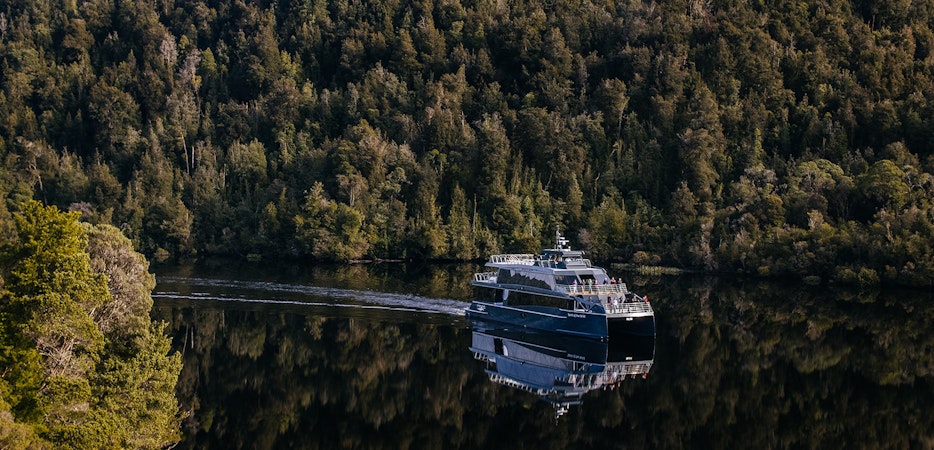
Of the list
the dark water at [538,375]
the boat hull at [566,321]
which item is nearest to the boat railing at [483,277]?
the boat hull at [566,321]

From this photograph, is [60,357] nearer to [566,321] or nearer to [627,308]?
[566,321]

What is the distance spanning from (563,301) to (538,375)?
11.6m

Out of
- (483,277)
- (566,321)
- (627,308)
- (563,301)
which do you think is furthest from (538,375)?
(483,277)

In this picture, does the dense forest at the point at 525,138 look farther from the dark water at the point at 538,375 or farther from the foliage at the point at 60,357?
the foliage at the point at 60,357

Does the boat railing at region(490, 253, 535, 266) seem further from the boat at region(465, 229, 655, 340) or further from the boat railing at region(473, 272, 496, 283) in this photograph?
the boat railing at region(473, 272, 496, 283)

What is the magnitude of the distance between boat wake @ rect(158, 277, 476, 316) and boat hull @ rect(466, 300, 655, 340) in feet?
22.4

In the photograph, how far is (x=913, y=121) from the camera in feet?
442

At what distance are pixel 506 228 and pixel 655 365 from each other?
78.0m

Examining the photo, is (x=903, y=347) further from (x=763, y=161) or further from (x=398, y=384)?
(x=763, y=161)

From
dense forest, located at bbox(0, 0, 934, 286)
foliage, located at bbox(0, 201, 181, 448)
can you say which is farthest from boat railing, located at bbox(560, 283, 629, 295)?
dense forest, located at bbox(0, 0, 934, 286)

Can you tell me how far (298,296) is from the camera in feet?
312

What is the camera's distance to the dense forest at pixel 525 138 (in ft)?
419

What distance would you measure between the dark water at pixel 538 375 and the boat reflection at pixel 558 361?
9.8 inches

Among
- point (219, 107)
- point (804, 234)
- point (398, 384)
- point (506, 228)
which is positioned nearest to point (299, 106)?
point (219, 107)
